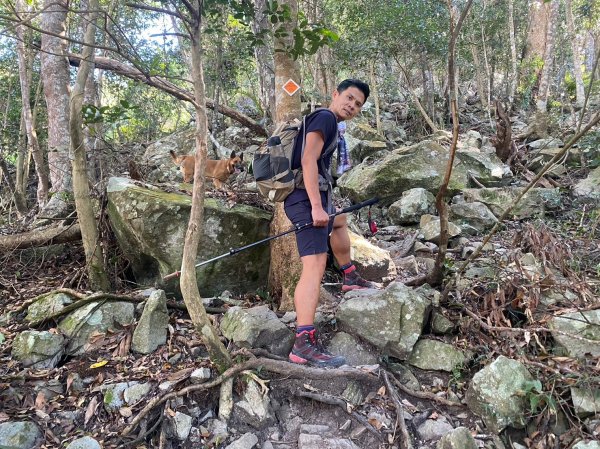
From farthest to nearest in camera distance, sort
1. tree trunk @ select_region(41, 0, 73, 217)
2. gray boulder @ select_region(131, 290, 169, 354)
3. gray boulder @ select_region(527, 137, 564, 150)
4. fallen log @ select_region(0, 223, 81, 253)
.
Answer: gray boulder @ select_region(527, 137, 564, 150) < tree trunk @ select_region(41, 0, 73, 217) < fallen log @ select_region(0, 223, 81, 253) < gray boulder @ select_region(131, 290, 169, 354)

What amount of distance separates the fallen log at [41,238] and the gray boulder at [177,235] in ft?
2.59

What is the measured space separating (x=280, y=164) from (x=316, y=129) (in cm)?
40

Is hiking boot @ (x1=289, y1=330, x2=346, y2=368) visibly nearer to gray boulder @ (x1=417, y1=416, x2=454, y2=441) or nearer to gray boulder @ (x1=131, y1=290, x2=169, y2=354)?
gray boulder @ (x1=417, y1=416, x2=454, y2=441)

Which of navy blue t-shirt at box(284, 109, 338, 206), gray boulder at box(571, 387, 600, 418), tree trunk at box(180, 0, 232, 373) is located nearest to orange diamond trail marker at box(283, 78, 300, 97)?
navy blue t-shirt at box(284, 109, 338, 206)

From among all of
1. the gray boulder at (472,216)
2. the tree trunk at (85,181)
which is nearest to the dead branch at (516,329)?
the gray boulder at (472,216)

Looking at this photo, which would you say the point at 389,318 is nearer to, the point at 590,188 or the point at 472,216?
the point at 472,216

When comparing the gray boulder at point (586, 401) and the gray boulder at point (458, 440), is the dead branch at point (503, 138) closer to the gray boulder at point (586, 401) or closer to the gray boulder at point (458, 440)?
the gray boulder at point (586, 401)

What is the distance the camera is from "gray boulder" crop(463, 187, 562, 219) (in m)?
6.79

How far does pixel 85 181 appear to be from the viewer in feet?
14.6

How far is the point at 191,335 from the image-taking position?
12.6 feet

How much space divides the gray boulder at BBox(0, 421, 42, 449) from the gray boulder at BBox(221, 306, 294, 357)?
4.93ft

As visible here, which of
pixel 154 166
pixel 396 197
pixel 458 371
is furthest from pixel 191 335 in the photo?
pixel 154 166

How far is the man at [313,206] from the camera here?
10.9 feet

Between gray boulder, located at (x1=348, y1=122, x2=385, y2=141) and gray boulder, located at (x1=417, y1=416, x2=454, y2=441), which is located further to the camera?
gray boulder, located at (x1=348, y1=122, x2=385, y2=141)
